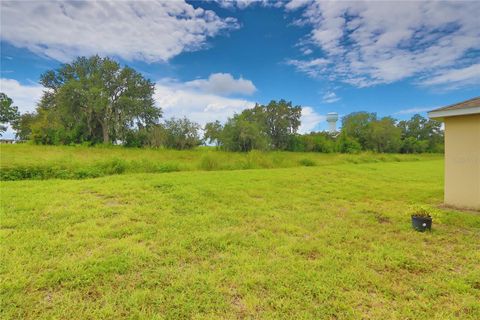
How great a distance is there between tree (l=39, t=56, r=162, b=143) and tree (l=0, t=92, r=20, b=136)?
8758mm

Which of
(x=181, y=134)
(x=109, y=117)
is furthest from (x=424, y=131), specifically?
(x=109, y=117)

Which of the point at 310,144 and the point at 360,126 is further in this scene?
the point at 360,126

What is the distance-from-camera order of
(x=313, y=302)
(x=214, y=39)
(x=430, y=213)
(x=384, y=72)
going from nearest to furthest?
(x=313, y=302) < (x=430, y=213) < (x=214, y=39) < (x=384, y=72)

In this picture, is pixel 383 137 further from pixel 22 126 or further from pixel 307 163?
pixel 22 126

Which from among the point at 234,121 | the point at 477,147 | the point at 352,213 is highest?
Result: the point at 234,121

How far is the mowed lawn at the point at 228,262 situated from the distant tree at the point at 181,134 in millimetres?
22729

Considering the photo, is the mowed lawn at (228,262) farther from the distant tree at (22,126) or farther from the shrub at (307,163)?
the distant tree at (22,126)

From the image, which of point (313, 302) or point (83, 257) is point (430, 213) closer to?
point (313, 302)

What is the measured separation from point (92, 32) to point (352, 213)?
33.4 ft

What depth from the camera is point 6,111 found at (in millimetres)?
32406

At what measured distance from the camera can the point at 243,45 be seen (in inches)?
461

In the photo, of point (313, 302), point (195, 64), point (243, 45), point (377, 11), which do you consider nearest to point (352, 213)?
A: point (313, 302)

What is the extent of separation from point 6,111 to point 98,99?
1960 cm

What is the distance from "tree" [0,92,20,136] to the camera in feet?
105
